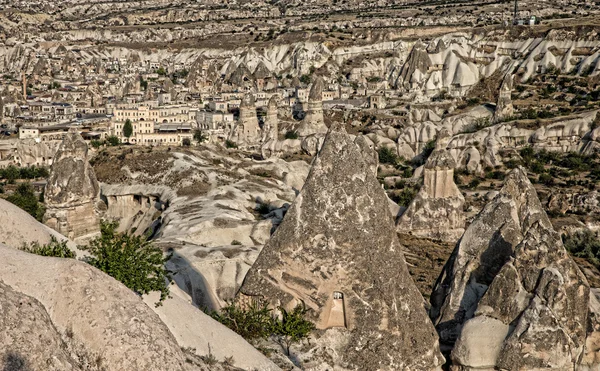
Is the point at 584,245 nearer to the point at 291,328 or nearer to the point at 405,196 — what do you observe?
the point at 405,196

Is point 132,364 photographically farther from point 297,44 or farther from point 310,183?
point 297,44

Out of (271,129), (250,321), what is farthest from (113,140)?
(250,321)

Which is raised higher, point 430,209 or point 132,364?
point 132,364

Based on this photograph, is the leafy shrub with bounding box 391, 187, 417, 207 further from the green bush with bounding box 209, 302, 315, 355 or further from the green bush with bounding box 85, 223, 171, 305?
the green bush with bounding box 85, 223, 171, 305

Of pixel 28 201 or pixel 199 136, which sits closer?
pixel 28 201

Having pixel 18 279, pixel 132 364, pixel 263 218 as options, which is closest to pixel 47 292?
pixel 18 279
